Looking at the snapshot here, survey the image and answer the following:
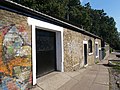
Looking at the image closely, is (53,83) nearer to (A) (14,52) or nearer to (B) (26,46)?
(B) (26,46)

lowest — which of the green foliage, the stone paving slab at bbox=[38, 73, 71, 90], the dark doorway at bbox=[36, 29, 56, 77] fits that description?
the stone paving slab at bbox=[38, 73, 71, 90]

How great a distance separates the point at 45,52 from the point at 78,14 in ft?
133

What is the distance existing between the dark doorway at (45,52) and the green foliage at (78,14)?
544 cm

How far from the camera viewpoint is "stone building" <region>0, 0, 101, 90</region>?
6230mm

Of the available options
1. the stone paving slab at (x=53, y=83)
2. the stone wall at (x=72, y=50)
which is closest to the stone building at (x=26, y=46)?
the stone wall at (x=72, y=50)

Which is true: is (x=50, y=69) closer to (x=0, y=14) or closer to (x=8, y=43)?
(x=8, y=43)

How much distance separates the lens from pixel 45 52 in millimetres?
10656

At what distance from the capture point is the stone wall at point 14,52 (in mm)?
6129

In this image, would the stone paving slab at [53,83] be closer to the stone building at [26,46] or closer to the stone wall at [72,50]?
the stone building at [26,46]

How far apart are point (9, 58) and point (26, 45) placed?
1.20 meters

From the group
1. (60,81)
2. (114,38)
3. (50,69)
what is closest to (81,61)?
(50,69)

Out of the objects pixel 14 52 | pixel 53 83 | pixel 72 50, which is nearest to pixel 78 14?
pixel 72 50

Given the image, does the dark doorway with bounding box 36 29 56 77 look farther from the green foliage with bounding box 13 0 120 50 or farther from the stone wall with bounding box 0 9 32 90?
the green foliage with bounding box 13 0 120 50

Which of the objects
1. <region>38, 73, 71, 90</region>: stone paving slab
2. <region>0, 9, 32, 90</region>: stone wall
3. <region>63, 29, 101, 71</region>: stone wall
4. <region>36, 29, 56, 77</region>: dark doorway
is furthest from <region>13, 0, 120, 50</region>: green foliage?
<region>0, 9, 32, 90</region>: stone wall
